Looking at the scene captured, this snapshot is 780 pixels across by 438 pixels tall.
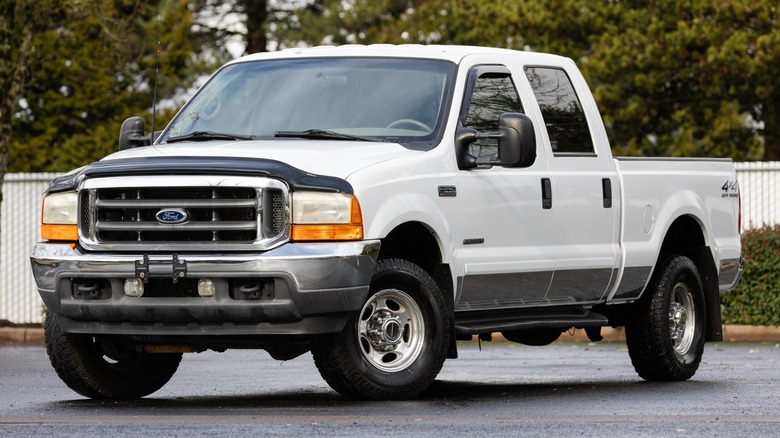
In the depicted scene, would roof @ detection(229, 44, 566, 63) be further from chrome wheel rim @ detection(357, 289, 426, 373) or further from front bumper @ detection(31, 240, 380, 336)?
front bumper @ detection(31, 240, 380, 336)

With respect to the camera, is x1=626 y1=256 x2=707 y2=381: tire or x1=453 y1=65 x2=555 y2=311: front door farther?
x1=626 y1=256 x2=707 y2=381: tire

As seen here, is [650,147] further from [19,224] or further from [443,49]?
[443,49]

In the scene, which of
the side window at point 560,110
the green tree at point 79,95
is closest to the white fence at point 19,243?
the green tree at point 79,95

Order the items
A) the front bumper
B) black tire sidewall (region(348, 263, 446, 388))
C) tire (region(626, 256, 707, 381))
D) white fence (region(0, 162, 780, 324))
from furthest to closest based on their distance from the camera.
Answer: white fence (region(0, 162, 780, 324))
tire (region(626, 256, 707, 381))
black tire sidewall (region(348, 263, 446, 388))
the front bumper

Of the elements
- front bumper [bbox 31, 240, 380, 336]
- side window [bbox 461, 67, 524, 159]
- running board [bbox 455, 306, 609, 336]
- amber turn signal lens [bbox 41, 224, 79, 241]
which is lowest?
running board [bbox 455, 306, 609, 336]

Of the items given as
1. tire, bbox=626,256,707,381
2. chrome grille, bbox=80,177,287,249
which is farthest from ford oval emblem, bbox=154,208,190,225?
tire, bbox=626,256,707,381

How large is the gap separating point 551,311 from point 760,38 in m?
20.5

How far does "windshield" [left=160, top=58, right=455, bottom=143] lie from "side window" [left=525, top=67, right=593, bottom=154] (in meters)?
0.95

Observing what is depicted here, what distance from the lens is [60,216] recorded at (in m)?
10.0

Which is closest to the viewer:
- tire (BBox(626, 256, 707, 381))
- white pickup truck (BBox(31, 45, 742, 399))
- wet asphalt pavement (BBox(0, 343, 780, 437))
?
wet asphalt pavement (BBox(0, 343, 780, 437))

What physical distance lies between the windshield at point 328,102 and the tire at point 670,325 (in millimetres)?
2556

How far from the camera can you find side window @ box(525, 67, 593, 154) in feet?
38.0

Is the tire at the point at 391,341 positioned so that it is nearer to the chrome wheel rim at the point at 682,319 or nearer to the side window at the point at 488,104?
the side window at the point at 488,104

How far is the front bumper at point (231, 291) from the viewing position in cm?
932
